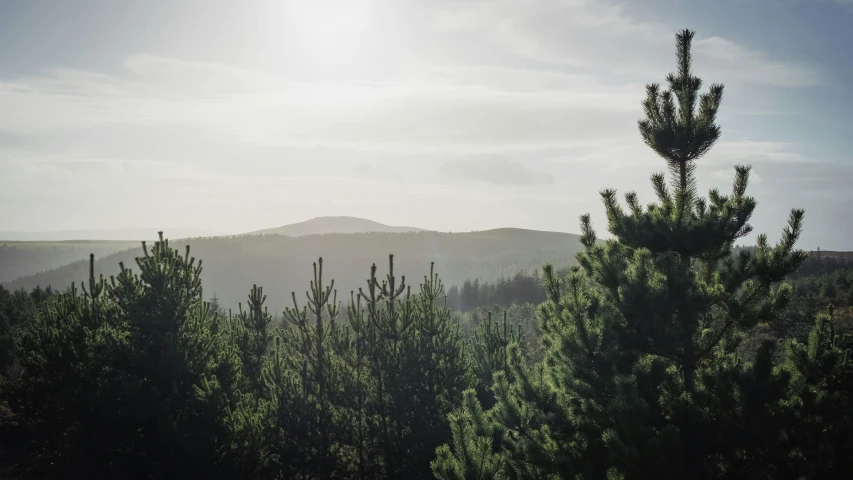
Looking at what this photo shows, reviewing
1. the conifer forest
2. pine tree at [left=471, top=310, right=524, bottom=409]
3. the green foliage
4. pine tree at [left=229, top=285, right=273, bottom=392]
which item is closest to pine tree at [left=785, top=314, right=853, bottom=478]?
the conifer forest

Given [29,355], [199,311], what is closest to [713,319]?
[199,311]

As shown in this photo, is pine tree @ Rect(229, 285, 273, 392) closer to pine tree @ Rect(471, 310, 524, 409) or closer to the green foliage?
the green foliage

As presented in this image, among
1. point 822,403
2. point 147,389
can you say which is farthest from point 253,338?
point 822,403

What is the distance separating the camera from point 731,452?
719cm

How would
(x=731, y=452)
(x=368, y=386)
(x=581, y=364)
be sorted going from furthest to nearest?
(x=368, y=386), (x=581, y=364), (x=731, y=452)

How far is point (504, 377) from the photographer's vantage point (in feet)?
30.0

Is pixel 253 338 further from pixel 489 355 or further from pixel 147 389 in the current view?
pixel 489 355

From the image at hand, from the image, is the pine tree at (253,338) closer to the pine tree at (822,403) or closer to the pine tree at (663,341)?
the pine tree at (663,341)

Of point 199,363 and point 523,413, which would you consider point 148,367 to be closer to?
point 199,363

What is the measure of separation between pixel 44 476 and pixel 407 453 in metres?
12.4

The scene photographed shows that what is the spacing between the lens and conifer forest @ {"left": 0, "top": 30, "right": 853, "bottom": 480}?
727cm

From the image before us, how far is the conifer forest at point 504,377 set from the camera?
727 cm

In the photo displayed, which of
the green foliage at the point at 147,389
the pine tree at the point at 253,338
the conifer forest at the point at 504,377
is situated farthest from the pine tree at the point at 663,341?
the pine tree at the point at 253,338

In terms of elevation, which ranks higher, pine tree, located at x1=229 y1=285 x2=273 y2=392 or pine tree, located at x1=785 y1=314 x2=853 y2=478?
pine tree, located at x1=785 y1=314 x2=853 y2=478
